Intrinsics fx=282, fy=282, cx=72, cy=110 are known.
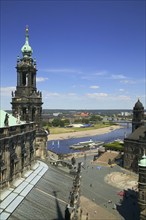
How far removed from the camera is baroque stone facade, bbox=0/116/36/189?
25083 millimetres

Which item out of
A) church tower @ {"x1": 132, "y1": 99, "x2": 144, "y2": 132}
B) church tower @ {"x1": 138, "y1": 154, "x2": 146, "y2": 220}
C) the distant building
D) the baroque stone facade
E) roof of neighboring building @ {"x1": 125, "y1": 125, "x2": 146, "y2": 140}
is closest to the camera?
the baroque stone facade

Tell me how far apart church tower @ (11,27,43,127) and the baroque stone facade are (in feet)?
18.6

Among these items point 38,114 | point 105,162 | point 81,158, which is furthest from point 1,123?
point 81,158

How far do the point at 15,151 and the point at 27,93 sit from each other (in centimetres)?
1376

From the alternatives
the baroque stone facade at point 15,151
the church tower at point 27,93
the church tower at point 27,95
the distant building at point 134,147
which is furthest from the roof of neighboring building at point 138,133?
the baroque stone facade at point 15,151

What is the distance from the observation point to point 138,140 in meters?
73.0

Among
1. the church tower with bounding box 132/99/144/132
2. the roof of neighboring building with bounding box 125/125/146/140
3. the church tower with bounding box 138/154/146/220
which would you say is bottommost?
the church tower with bounding box 138/154/146/220

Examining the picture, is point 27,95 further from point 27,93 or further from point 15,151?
point 15,151

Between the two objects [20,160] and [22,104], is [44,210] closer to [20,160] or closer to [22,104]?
[20,160]

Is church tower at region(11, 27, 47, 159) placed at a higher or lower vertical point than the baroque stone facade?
higher

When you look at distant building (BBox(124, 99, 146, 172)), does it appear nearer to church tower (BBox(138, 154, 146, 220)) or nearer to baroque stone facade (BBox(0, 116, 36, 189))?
church tower (BBox(138, 154, 146, 220))

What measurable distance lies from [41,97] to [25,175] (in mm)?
14154

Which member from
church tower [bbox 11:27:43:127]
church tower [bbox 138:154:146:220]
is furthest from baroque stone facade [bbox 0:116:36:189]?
church tower [bbox 138:154:146:220]

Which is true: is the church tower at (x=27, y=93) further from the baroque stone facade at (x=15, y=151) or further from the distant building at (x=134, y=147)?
the distant building at (x=134, y=147)
